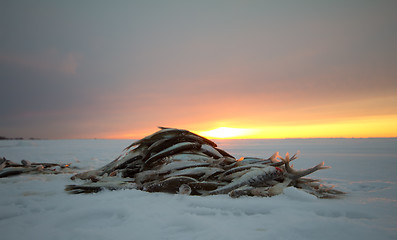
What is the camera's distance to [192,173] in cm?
289

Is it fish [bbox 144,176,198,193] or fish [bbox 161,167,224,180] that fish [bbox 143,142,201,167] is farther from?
fish [bbox 144,176,198,193]

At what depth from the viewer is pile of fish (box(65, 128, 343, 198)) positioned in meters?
2.59

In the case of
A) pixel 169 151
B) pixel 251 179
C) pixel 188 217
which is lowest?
pixel 188 217

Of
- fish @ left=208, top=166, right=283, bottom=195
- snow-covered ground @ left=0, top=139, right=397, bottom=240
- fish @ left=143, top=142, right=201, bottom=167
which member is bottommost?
snow-covered ground @ left=0, top=139, right=397, bottom=240

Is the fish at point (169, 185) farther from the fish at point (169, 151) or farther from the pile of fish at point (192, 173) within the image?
the fish at point (169, 151)

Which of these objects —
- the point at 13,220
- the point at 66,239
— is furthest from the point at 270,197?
the point at 13,220

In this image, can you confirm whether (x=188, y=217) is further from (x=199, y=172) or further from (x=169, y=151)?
(x=169, y=151)

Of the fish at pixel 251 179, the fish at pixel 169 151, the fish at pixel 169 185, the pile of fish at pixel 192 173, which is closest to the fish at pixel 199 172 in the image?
the pile of fish at pixel 192 173

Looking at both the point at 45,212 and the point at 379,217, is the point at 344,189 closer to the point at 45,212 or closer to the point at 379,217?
the point at 379,217

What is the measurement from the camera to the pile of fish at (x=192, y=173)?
259cm

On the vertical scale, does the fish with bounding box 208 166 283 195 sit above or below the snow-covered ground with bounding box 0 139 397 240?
above

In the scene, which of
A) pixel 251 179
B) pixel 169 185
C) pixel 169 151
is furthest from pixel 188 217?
pixel 169 151

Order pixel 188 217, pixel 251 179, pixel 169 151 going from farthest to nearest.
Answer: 1. pixel 169 151
2. pixel 251 179
3. pixel 188 217

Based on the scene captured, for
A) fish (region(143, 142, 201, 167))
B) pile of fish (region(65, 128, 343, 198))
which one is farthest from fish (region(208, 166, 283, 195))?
fish (region(143, 142, 201, 167))
